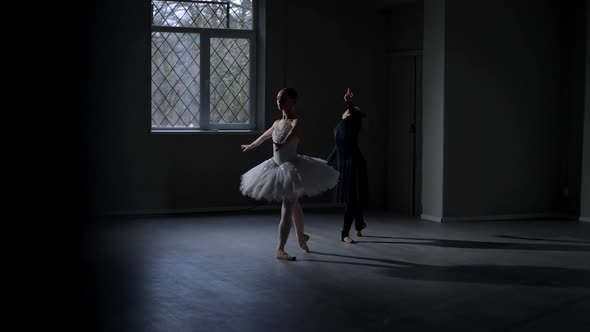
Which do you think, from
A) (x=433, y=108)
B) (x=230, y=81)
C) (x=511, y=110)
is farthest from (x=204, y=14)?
(x=511, y=110)

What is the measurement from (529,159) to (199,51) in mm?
4375

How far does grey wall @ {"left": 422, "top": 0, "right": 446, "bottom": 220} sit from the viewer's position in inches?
324

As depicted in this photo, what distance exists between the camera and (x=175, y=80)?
903 cm

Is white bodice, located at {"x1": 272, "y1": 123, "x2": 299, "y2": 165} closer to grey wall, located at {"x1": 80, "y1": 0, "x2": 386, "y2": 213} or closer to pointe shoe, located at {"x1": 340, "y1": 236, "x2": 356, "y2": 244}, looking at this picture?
pointe shoe, located at {"x1": 340, "y1": 236, "x2": 356, "y2": 244}

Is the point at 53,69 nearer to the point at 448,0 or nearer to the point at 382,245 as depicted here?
the point at 382,245

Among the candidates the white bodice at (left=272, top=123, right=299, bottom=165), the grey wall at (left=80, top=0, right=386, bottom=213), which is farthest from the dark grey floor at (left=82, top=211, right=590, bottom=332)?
the grey wall at (left=80, top=0, right=386, bottom=213)

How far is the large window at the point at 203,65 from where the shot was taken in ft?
29.4

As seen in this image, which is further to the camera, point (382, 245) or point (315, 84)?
point (315, 84)

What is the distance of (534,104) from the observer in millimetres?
8742

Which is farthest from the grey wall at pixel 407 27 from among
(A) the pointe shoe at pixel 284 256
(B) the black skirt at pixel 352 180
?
(A) the pointe shoe at pixel 284 256

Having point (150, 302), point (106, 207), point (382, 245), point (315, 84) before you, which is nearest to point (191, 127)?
point (315, 84)

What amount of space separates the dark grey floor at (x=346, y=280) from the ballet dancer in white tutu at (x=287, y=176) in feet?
Answer: 1.37

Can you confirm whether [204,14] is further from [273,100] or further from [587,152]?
[587,152]

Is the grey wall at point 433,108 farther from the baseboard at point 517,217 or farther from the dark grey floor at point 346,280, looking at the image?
the dark grey floor at point 346,280
